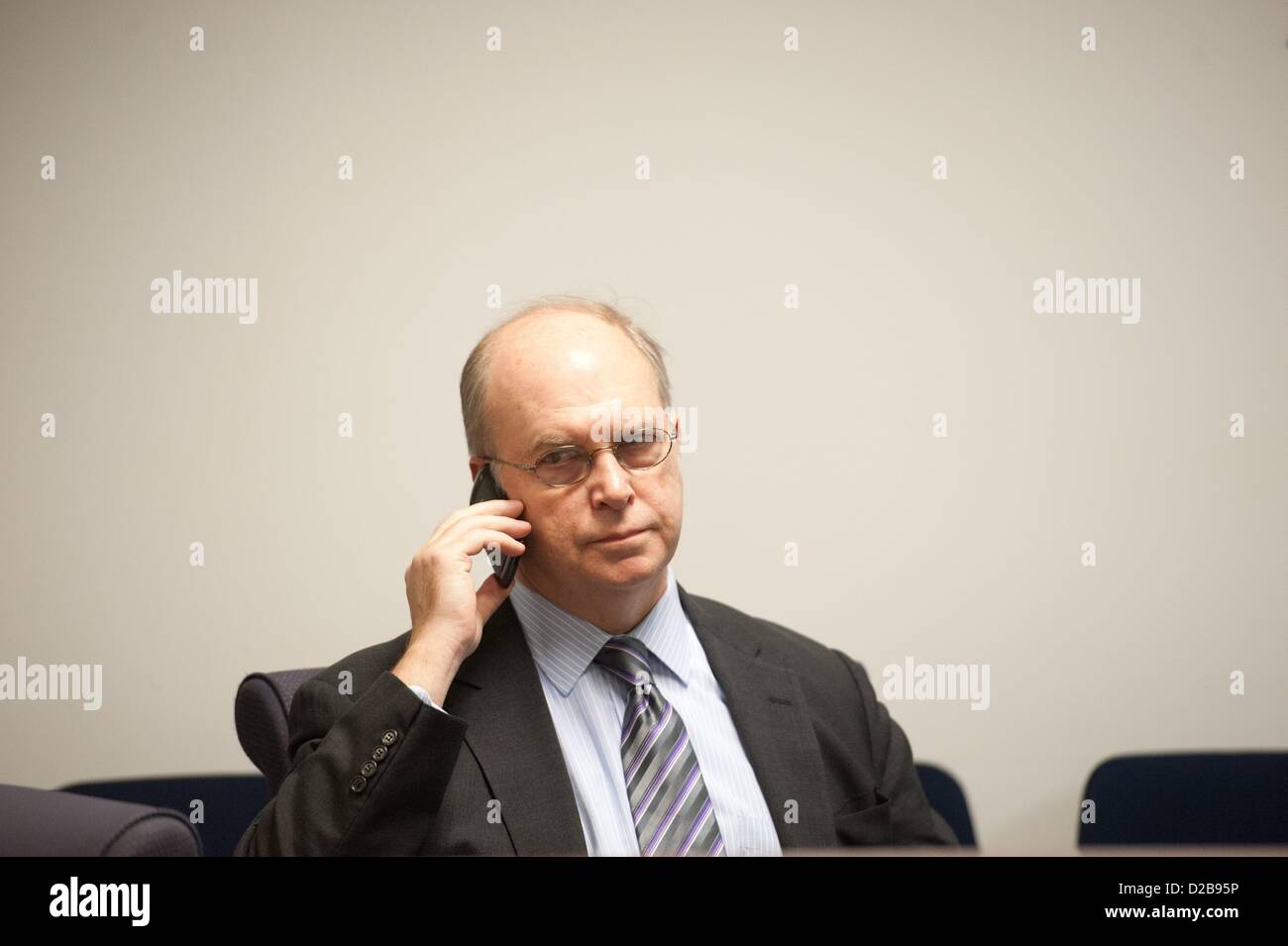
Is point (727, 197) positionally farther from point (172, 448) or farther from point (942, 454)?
point (172, 448)

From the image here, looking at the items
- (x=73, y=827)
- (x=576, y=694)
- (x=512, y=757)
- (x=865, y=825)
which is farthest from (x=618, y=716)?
(x=73, y=827)

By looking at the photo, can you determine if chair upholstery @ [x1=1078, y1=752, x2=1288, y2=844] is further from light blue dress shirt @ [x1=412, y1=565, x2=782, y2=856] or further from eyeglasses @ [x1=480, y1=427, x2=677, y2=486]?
eyeglasses @ [x1=480, y1=427, x2=677, y2=486]

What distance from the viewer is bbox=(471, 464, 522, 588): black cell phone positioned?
172 cm

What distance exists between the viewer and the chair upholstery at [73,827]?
63cm

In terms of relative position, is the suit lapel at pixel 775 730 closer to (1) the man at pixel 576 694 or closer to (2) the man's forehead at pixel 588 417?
(1) the man at pixel 576 694

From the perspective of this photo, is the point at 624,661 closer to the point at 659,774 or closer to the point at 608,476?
the point at 659,774

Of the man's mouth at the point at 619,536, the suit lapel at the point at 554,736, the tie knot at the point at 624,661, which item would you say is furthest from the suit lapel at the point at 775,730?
the man's mouth at the point at 619,536

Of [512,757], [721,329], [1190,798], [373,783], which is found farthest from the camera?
[721,329]

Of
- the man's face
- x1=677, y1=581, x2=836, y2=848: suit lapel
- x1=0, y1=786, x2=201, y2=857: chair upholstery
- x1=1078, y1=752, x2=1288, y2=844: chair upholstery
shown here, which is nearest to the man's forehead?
the man's face

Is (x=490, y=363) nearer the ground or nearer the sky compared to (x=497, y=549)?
nearer the sky

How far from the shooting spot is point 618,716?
67.1 inches

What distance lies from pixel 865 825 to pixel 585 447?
0.73 meters

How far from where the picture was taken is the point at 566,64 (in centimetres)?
295

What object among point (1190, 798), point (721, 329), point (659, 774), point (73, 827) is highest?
point (721, 329)
